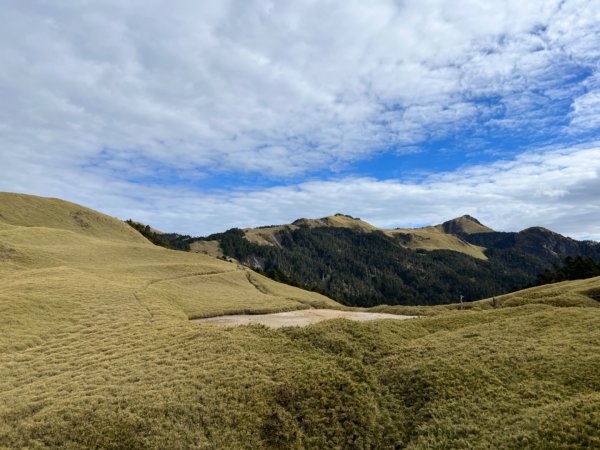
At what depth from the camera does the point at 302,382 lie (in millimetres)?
19562

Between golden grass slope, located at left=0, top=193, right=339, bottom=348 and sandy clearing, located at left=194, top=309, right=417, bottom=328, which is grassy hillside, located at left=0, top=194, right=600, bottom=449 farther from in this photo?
sandy clearing, located at left=194, top=309, right=417, bottom=328

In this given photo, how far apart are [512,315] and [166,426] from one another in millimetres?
29789

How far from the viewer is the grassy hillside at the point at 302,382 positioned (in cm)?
1600

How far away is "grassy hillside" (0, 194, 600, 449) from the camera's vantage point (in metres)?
16.0

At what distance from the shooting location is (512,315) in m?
34.9

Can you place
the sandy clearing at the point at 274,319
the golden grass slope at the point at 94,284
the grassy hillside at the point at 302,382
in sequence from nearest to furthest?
the grassy hillside at the point at 302,382, the golden grass slope at the point at 94,284, the sandy clearing at the point at 274,319

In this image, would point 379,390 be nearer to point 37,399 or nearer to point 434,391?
point 434,391

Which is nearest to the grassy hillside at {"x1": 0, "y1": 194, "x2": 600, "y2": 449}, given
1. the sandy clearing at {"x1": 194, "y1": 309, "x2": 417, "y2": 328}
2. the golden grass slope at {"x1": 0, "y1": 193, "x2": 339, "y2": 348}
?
the golden grass slope at {"x1": 0, "y1": 193, "x2": 339, "y2": 348}

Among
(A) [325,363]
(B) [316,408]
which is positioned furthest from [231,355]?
(B) [316,408]

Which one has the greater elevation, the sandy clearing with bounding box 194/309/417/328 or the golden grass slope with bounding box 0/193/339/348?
the golden grass slope with bounding box 0/193/339/348

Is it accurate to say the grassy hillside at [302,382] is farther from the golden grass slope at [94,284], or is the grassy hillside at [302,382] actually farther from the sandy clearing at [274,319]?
the sandy clearing at [274,319]

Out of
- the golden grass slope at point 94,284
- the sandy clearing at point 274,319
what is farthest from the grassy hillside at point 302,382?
the sandy clearing at point 274,319

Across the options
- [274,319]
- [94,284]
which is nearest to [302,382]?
[274,319]

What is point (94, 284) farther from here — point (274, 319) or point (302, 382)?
point (302, 382)
